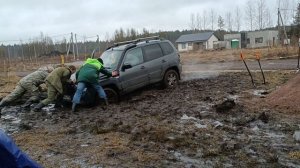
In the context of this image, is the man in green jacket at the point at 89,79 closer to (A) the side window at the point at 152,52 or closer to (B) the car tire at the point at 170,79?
(A) the side window at the point at 152,52

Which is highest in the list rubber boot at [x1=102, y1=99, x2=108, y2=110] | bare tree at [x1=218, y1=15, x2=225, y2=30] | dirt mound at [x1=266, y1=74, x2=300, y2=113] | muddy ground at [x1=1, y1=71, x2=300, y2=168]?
bare tree at [x1=218, y1=15, x2=225, y2=30]

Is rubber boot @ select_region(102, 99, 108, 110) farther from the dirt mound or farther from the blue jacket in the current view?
the blue jacket

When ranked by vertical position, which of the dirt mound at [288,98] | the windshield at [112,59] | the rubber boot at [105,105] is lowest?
the rubber boot at [105,105]

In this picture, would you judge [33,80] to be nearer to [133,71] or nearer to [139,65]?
[133,71]

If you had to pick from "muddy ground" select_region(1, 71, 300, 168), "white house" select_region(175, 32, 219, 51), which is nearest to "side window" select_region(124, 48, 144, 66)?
"muddy ground" select_region(1, 71, 300, 168)

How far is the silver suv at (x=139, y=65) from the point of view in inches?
451

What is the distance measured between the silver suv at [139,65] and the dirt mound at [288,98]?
3.99 meters

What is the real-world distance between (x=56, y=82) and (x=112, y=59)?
6.23 ft

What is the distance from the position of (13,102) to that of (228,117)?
7539 mm

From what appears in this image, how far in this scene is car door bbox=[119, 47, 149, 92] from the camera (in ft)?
37.8

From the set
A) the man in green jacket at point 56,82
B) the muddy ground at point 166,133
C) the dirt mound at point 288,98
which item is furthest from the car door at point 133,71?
the dirt mound at point 288,98

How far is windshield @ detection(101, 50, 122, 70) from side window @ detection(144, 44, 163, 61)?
3.48 feet

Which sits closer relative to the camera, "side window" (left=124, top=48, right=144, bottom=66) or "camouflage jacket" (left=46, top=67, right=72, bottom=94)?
"camouflage jacket" (left=46, top=67, right=72, bottom=94)

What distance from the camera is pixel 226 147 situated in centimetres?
618
